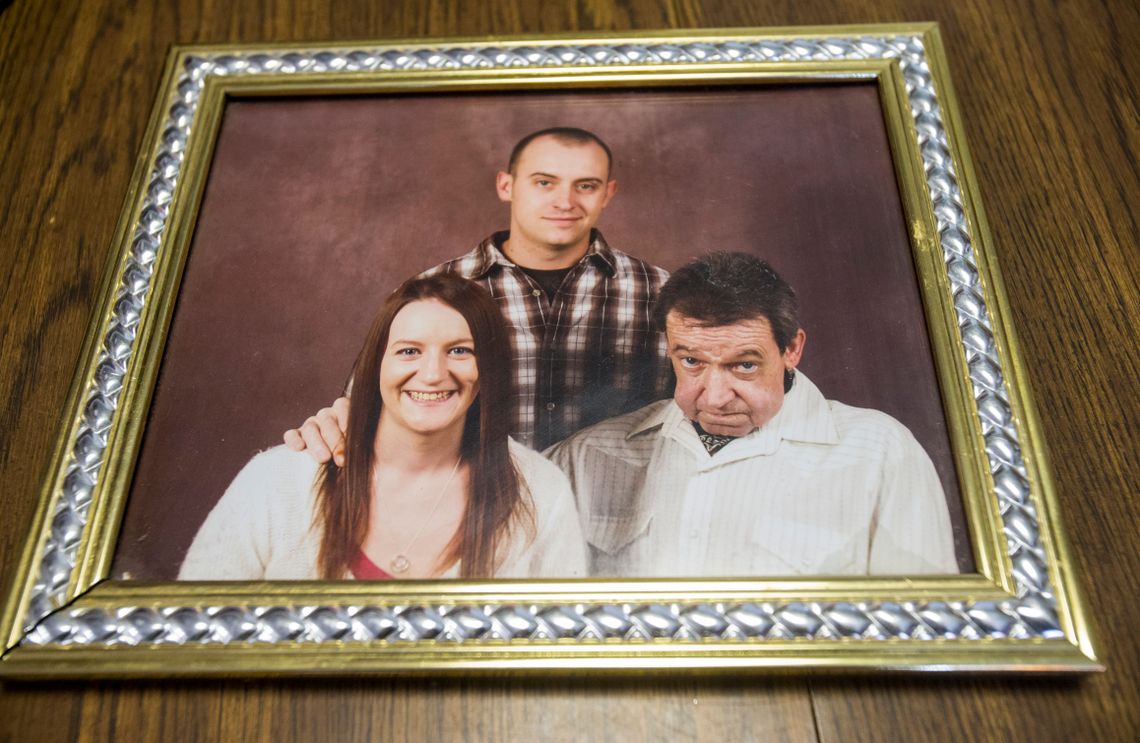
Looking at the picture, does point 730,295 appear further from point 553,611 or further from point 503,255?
point 553,611

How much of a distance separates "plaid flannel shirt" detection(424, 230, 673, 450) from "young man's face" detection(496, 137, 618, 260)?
2 cm

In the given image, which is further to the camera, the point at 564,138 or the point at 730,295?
the point at 564,138

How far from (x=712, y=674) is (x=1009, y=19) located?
79 centimetres

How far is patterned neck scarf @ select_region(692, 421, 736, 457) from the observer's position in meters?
0.70

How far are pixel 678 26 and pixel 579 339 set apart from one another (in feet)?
1.37

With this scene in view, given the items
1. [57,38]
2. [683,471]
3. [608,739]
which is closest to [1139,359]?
[683,471]

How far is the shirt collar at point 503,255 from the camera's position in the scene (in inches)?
30.8

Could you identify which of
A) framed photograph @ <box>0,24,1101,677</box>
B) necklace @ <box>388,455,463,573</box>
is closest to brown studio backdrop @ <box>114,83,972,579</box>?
framed photograph @ <box>0,24,1101,677</box>

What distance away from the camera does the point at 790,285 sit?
2.51ft

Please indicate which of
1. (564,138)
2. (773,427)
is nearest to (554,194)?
(564,138)

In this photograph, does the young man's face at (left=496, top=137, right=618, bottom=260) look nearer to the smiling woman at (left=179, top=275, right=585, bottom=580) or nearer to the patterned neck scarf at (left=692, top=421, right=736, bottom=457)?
the smiling woman at (left=179, top=275, right=585, bottom=580)

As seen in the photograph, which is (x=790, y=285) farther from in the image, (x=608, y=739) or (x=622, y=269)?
(x=608, y=739)

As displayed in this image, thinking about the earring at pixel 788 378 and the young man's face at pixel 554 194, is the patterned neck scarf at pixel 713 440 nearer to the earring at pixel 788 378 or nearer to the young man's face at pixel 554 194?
the earring at pixel 788 378

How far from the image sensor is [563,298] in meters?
0.77
